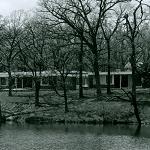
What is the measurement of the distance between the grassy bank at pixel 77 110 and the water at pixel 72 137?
120 inches

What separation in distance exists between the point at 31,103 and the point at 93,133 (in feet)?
63.8

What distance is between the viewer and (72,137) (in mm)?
37219

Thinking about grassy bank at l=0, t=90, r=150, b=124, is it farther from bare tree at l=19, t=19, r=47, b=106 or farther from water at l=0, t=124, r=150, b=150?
water at l=0, t=124, r=150, b=150

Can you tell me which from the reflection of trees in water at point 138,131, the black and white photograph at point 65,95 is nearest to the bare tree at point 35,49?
the black and white photograph at point 65,95

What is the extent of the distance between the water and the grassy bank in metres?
3.05

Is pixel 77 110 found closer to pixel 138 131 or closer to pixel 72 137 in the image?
pixel 138 131

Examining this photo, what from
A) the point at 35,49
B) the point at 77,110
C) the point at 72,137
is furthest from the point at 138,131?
the point at 35,49

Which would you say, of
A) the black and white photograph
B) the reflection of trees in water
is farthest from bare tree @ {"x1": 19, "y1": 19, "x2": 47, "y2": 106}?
the reflection of trees in water

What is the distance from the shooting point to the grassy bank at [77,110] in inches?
1919

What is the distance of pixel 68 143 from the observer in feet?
110

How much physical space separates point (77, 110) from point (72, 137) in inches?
590

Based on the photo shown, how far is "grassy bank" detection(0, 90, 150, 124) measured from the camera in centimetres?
4875

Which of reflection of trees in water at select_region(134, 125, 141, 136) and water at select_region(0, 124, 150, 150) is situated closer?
water at select_region(0, 124, 150, 150)

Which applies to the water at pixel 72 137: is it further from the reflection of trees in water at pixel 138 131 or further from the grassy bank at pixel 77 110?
the grassy bank at pixel 77 110
